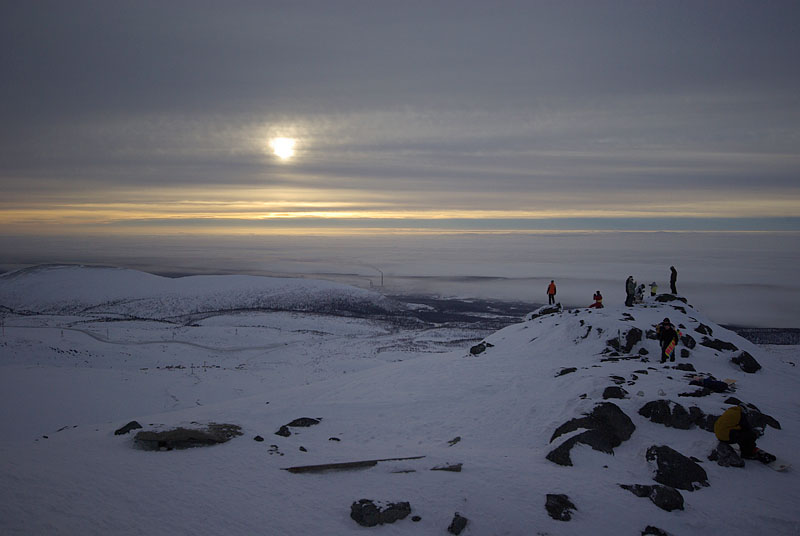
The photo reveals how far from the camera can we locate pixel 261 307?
90.9 meters

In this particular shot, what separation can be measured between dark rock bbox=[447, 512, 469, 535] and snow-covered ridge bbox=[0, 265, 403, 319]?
261ft

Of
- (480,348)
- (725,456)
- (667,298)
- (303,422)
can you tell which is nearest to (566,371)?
(725,456)

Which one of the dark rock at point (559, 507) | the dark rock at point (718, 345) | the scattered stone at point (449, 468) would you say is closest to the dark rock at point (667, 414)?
the dark rock at point (559, 507)

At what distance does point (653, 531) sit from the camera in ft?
28.2

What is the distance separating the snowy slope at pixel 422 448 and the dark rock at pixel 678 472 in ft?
0.84

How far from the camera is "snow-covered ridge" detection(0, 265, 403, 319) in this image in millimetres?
91625

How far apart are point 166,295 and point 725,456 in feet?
346

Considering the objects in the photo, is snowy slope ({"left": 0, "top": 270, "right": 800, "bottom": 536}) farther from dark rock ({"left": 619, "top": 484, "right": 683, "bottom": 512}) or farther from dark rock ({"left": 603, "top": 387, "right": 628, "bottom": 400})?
dark rock ({"left": 603, "top": 387, "right": 628, "bottom": 400})

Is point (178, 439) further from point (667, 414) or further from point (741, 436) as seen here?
point (741, 436)

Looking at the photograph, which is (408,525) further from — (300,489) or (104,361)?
(104,361)

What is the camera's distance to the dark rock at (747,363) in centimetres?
2100

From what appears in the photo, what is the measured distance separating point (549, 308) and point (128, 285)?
343ft

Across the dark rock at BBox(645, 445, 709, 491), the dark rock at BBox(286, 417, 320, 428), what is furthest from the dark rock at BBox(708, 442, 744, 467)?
the dark rock at BBox(286, 417, 320, 428)

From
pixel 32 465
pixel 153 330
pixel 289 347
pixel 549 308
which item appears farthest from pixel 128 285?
pixel 32 465
